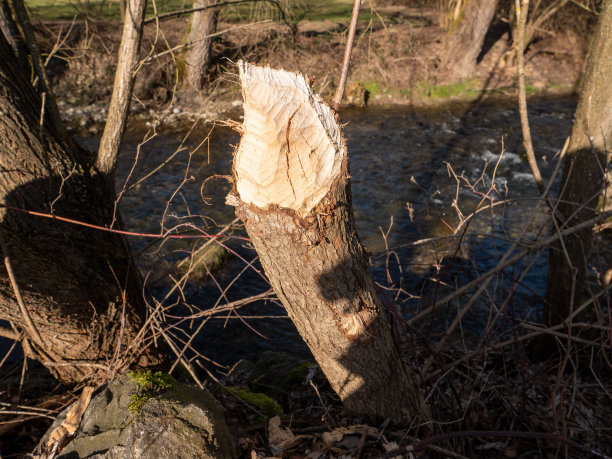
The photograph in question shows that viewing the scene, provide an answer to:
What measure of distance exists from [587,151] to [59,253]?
3.77 meters

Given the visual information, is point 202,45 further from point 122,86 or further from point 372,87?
point 122,86

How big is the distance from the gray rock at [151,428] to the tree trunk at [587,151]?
98.8 inches

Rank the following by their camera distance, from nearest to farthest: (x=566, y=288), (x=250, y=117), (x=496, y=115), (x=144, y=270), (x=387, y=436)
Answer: (x=250, y=117) → (x=387, y=436) → (x=566, y=288) → (x=144, y=270) → (x=496, y=115)

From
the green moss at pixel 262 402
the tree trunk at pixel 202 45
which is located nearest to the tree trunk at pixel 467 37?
the tree trunk at pixel 202 45

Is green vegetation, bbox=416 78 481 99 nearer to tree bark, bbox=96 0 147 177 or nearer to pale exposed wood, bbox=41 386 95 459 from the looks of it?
tree bark, bbox=96 0 147 177

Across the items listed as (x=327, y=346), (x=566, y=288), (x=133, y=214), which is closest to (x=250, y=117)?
(x=327, y=346)

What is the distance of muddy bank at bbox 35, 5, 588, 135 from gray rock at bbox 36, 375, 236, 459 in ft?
29.3

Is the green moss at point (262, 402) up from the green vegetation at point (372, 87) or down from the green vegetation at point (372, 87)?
down

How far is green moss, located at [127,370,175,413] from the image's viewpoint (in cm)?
Answer: 229

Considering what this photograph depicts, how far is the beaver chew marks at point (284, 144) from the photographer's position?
62.1 inches

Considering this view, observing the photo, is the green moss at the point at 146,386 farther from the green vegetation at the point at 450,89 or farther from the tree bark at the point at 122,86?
the green vegetation at the point at 450,89

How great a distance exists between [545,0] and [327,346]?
15.8 m

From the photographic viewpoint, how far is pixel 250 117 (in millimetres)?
1620

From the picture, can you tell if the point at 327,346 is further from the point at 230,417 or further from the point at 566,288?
the point at 566,288
